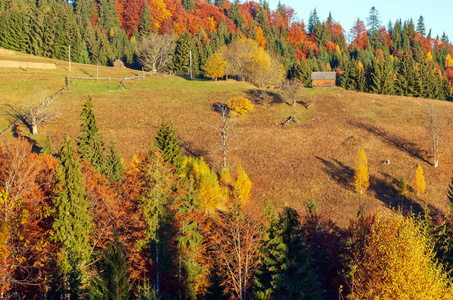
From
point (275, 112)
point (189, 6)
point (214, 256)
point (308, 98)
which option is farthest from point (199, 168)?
point (189, 6)

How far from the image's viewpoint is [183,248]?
3114 centimetres

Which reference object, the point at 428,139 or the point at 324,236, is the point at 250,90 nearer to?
the point at 428,139

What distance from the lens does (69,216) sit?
79.7 ft

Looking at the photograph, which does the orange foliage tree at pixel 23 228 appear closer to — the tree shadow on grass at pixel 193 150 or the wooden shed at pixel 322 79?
the tree shadow on grass at pixel 193 150

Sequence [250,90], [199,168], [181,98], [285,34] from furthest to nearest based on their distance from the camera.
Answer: [285,34] < [250,90] < [181,98] < [199,168]

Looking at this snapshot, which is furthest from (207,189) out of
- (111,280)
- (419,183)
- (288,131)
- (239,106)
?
(239,106)

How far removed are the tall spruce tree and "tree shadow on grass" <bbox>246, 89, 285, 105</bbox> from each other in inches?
2422

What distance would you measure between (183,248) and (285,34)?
159m

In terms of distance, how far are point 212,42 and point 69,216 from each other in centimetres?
11011

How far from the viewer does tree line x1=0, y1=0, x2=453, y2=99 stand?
3967 inches

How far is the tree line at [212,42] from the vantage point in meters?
101

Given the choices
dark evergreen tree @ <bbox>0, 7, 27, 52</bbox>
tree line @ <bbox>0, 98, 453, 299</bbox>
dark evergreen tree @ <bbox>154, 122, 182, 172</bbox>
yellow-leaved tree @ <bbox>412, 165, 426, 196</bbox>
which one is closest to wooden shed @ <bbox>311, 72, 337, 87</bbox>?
yellow-leaved tree @ <bbox>412, 165, 426, 196</bbox>

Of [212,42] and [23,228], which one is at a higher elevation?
[212,42]

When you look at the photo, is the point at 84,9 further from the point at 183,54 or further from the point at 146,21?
the point at 183,54
